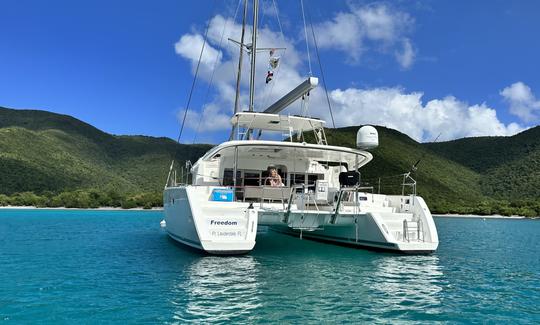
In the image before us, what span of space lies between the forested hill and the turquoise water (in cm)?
5209

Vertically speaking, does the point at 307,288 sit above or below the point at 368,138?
below

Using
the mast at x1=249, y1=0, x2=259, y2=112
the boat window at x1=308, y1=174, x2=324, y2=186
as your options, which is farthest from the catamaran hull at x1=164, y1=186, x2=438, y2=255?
the mast at x1=249, y1=0, x2=259, y2=112

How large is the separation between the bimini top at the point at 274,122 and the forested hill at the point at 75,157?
4917 centimetres

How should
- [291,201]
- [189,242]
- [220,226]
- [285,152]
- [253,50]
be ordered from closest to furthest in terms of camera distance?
[220,226]
[291,201]
[189,242]
[285,152]
[253,50]

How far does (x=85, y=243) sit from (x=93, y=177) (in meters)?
51.5

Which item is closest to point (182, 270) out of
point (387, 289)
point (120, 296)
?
point (120, 296)

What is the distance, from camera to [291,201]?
994cm

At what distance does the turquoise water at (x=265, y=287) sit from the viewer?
17.8ft

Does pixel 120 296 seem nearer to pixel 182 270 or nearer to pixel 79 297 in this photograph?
pixel 79 297

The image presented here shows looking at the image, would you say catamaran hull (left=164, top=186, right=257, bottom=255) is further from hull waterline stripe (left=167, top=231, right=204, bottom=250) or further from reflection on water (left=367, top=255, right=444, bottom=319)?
reflection on water (left=367, top=255, right=444, bottom=319)

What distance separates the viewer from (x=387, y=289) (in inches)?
274

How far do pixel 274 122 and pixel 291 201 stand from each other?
15.5 feet

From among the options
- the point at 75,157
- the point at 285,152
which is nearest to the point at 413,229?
the point at 285,152

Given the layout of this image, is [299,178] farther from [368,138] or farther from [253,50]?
[253,50]
